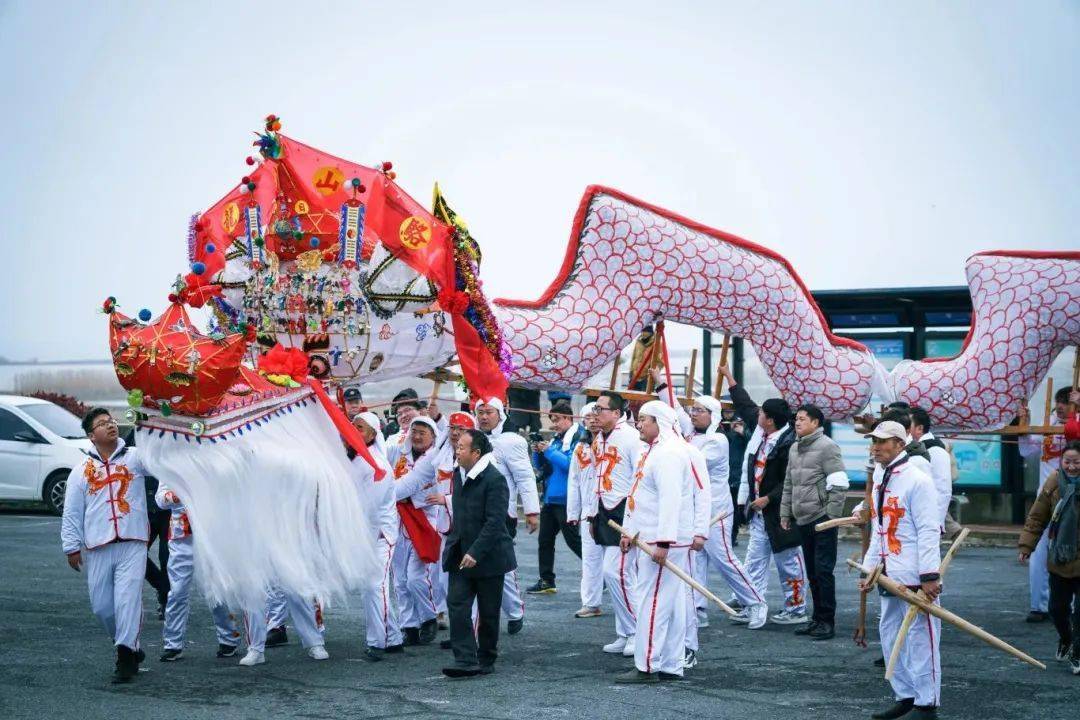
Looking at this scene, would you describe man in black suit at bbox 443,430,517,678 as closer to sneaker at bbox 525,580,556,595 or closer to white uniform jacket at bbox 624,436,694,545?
white uniform jacket at bbox 624,436,694,545

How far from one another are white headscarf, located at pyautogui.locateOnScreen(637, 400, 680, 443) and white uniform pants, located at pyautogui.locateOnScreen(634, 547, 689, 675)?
2.47ft

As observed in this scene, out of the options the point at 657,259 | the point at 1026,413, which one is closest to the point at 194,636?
the point at 657,259

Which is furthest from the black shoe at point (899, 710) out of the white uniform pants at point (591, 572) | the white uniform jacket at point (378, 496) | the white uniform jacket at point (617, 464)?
the white uniform pants at point (591, 572)

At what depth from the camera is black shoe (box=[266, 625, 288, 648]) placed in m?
9.87

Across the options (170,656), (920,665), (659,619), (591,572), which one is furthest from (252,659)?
(920,665)

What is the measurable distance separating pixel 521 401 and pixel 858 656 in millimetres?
8741

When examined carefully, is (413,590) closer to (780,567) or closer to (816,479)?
(780,567)

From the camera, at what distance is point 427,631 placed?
10062 mm

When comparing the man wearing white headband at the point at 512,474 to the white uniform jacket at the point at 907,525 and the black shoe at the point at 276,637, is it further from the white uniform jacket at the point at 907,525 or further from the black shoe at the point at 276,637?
the white uniform jacket at the point at 907,525

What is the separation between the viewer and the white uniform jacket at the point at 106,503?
8.41m

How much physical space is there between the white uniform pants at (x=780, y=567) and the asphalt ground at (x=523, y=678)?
38cm

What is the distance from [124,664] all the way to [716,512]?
499 centimetres

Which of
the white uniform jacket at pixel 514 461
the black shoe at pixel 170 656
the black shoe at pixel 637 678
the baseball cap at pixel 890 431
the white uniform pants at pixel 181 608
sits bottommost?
the black shoe at pixel 170 656

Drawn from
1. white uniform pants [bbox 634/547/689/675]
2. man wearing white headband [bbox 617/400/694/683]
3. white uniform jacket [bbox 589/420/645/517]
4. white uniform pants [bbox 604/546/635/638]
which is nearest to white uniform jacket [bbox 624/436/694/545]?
man wearing white headband [bbox 617/400/694/683]
